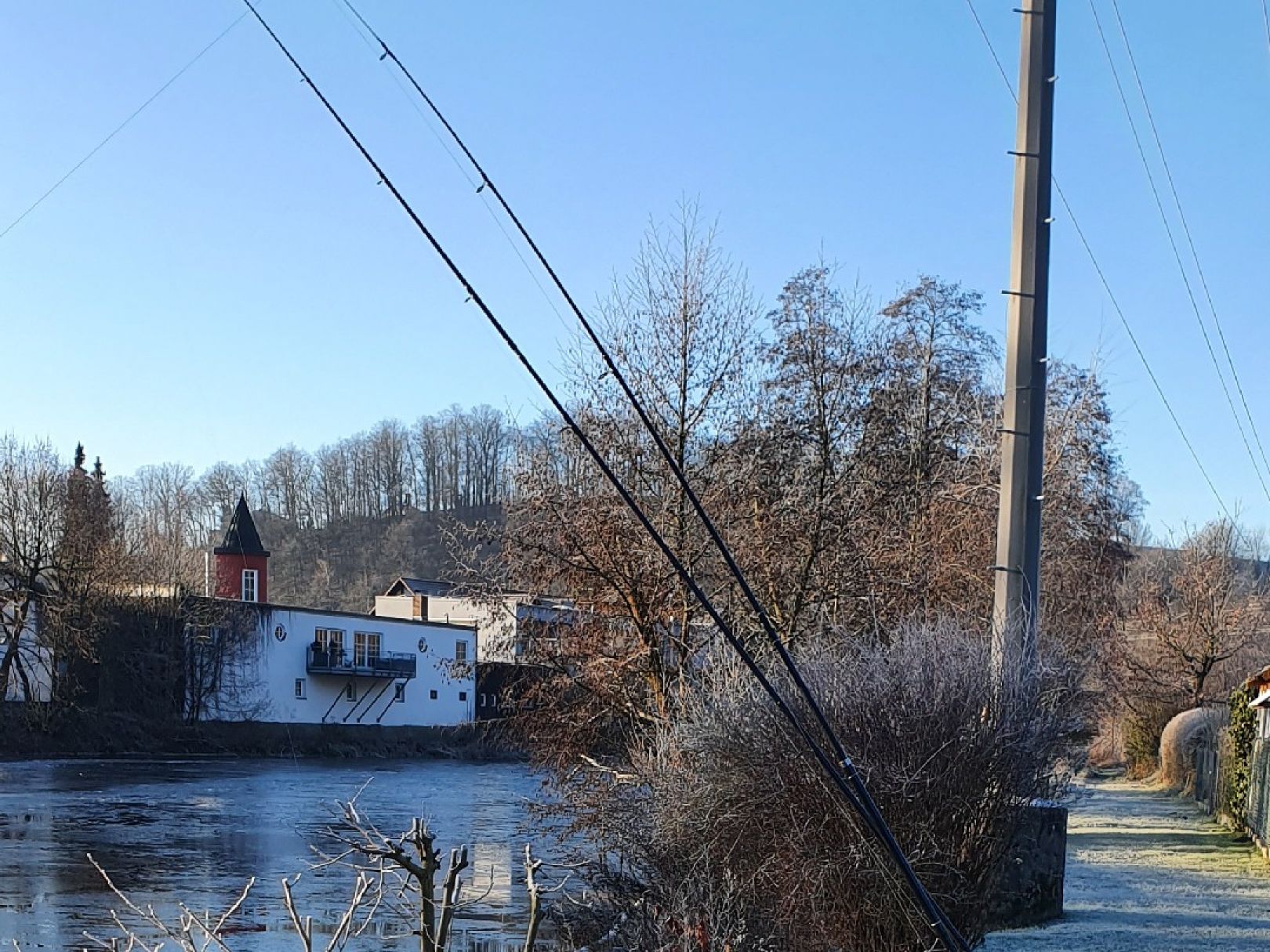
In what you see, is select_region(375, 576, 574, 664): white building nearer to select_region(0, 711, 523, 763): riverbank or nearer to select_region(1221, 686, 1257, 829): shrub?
select_region(1221, 686, 1257, 829): shrub

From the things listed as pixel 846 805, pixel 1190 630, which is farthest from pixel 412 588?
pixel 846 805

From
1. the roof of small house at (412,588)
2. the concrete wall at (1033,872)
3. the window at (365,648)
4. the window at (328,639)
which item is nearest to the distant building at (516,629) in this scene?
the concrete wall at (1033,872)

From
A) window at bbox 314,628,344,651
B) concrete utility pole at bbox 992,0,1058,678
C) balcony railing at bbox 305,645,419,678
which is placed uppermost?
concrete utility pole at bbox 992,0,1058,678

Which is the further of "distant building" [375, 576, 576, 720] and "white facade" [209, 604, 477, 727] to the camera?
"white facade" [209, 604, 477, 727]

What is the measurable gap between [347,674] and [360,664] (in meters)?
1.56

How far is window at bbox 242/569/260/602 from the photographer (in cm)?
7300

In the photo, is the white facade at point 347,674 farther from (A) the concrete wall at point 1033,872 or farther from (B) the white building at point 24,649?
(A) the concrete wall at point 1033,872

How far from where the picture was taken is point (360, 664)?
226 ft

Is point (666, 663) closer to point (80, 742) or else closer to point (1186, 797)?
point (1186, 797)

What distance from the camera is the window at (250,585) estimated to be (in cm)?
7300

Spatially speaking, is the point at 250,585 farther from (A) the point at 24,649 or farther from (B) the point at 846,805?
(B) the point at 846,805

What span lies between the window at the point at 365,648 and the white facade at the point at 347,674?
1.5 inches

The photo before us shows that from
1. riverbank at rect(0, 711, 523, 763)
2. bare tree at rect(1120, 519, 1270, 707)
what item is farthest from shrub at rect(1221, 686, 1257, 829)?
riverbank at rect(0, 711, 523, 763)

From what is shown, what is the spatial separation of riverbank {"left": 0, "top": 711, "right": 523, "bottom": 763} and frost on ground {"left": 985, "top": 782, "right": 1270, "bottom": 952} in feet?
94.8
